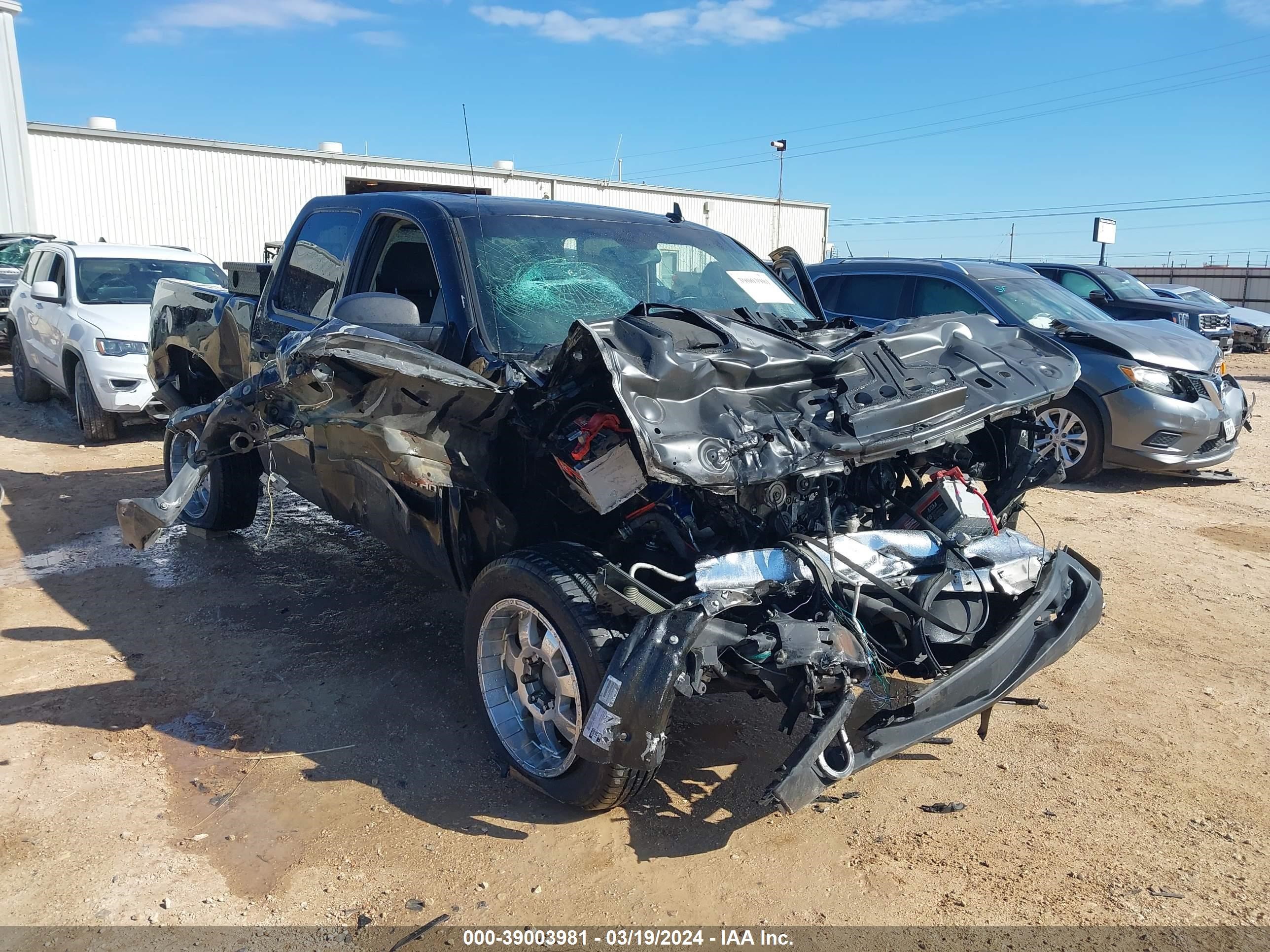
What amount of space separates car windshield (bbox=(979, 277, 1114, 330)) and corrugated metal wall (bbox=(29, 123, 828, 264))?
1027 cm

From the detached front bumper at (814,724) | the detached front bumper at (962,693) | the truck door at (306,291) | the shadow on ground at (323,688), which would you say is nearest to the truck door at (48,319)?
the shadow on ground at (323,688)

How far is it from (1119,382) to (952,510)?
16.3 feet

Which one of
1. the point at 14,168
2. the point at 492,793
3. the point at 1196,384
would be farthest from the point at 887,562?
the point at 14,168

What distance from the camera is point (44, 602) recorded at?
5234 mm

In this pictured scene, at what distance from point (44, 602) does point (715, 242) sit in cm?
426

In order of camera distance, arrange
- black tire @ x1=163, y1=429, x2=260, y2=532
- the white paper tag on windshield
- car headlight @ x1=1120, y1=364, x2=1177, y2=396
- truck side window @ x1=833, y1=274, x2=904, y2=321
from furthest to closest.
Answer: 1. truck side window @ x1=833, y1=274, x2=904, y2=321
2. car headlight @ x1=1120, y1=364, x2=1177, y2=396
3. black tire @ x1=163, y1=429, x2=260, y2=532
4. the white paper tag on windshield

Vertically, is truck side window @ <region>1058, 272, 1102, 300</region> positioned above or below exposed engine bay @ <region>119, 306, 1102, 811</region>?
above

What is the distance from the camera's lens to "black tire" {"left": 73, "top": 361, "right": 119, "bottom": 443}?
9242 mm

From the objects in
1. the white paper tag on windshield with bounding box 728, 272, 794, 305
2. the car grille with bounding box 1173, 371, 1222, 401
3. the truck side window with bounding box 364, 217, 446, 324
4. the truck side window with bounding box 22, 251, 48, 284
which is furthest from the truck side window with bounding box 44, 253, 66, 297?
the car grille with bounding box 1173, 371, 1222, 401

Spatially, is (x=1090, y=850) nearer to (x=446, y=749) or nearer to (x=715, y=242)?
(x=446, y=749)

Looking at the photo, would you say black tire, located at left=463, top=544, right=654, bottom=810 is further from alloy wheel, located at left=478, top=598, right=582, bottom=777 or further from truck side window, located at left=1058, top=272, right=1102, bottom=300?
truck side window, located at left=1058, top=272, right=1102, bottom=300

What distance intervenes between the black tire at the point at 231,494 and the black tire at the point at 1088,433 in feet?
20.4

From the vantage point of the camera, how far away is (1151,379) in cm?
764

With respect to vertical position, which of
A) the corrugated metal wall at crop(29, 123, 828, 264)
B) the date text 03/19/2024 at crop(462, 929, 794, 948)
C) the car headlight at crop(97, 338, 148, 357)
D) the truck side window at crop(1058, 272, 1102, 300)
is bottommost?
the date text 03/19/2024 at crop(462, 929, 794, 948)
